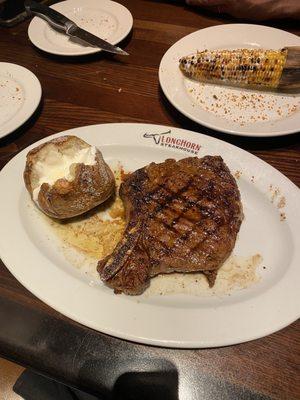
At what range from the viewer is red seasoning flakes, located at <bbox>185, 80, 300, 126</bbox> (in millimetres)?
1724

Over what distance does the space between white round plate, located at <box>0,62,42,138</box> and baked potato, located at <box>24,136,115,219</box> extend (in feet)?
1.44

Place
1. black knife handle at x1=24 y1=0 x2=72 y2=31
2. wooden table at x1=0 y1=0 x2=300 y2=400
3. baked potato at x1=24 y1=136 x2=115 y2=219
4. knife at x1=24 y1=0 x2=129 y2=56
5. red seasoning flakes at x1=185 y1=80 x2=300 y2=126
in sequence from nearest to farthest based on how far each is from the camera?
wooden table at x1=0 y1=0 x2=300 y2=400 < baked potato at x1=24 y1=136 x2=115 y2=219 < red seasoning flakes at x1=185 y1=80 x2=300 y2=126 < knife at x1=24 y1=0 x2=129 y2=56 < black knife handle at x1=24 y1=0 x2=72 y2=31

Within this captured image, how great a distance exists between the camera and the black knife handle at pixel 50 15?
7.14ft

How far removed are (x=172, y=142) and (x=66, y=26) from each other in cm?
115

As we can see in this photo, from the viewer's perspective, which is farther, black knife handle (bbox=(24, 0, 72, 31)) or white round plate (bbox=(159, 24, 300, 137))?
black knife handle (bbox=(24, 0, 72, 31))

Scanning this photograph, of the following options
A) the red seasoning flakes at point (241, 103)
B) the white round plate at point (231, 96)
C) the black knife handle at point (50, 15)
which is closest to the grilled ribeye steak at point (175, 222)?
the white round plate at point (231, 96)

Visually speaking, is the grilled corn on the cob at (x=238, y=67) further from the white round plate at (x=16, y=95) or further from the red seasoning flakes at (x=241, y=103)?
the white round plate at (x=16, y=95)

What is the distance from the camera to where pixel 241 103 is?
70.7 inches

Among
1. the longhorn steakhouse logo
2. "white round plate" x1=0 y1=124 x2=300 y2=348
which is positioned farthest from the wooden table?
the longhorn steakhouse logo

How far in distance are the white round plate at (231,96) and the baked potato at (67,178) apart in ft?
1.84

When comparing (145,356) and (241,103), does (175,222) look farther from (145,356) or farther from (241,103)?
(241,103)

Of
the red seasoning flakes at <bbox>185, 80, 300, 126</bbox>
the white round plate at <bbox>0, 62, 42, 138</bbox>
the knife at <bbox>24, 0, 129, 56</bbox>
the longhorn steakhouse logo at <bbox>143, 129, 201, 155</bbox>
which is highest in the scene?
the knife at <bbox>24, 0, 129, 56</bbox>

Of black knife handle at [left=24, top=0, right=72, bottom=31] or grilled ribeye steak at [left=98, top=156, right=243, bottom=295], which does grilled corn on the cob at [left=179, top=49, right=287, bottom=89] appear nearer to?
grilled ribeye steak at [left=98, top=156, right=243, bottom=295]

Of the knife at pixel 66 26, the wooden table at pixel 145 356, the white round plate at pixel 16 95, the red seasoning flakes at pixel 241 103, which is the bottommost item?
the wooden table at pixel 145 356
